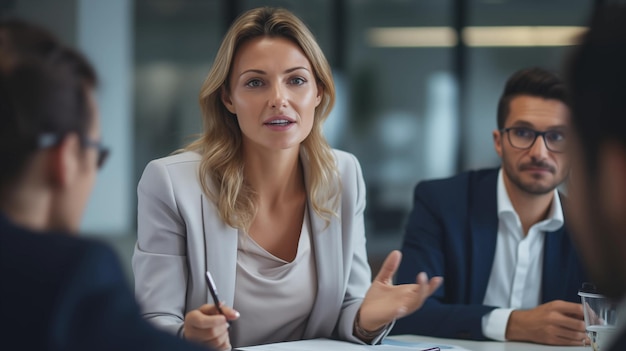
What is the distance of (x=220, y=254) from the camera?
2.34 meters

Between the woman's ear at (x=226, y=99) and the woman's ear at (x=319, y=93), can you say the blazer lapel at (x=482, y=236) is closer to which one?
the woman's ear at (x=319, y=93)

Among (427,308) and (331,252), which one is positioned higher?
(331,252)

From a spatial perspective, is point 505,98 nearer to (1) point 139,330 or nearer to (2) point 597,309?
(2) point 597,309

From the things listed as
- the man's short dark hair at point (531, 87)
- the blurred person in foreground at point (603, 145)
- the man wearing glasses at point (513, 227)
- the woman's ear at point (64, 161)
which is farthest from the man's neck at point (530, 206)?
the woman's ear at point (64, 161)

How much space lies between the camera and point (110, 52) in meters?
7.08

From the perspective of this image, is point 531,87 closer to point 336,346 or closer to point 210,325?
point 336,346

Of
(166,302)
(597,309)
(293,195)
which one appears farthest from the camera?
(293,195)

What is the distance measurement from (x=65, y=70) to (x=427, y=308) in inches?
68.1

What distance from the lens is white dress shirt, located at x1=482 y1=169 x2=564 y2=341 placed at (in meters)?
2.81

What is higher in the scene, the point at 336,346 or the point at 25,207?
the point at 25,207

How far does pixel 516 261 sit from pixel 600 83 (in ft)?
6.34

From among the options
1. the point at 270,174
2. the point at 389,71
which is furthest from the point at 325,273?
the point at 389,71

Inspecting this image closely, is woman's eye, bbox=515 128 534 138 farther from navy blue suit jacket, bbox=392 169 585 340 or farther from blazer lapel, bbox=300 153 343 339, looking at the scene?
blazer lapel, bbox=300 153 343 339

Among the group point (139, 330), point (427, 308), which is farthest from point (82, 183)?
point (427, 308)
